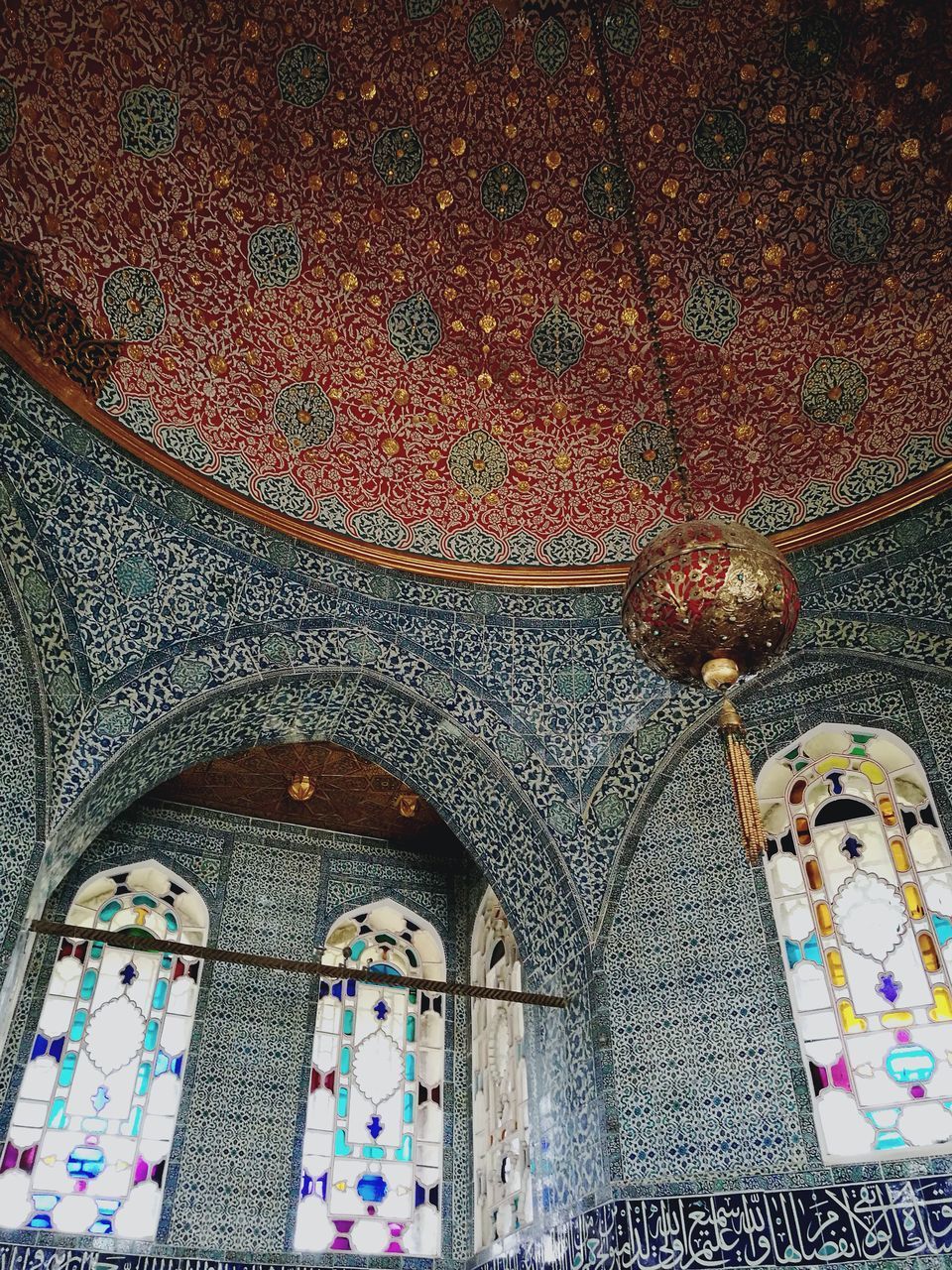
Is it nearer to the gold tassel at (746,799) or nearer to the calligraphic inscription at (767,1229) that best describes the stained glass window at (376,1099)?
the calligraphic inscription at (767,1229)

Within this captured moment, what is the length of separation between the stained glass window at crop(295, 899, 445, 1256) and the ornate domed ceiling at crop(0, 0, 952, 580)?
253 centimetres

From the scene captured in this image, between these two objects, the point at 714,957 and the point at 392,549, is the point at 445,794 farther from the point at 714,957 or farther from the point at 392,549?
the point at 714,957

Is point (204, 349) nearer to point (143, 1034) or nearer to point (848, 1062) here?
point (143, 1034)

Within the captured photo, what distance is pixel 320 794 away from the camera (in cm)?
658

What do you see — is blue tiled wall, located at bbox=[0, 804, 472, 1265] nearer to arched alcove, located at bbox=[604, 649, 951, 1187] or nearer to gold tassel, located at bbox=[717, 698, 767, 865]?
arched alcove, located at bbox=[604, 649, 951, 1187]

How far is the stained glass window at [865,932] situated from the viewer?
13.7 ft

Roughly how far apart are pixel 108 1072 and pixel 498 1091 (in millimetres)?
2091

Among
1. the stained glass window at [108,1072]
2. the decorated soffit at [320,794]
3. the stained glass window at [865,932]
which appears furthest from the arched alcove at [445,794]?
the stained glass window at [108,1072]

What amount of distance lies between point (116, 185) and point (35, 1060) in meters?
4.29

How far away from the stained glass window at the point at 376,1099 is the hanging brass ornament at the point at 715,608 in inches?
127

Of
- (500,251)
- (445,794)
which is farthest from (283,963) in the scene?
(500,251)

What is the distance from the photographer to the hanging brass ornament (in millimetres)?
3076

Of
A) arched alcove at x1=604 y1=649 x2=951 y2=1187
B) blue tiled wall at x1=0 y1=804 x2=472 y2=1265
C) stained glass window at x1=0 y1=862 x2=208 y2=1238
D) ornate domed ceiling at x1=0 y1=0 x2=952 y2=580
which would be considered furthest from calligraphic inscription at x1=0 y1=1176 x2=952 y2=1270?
ornate domed ceiling at x1=0 y1=0 x2=952 y2=580

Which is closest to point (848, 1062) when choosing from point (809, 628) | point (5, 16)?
point (809, 628)
